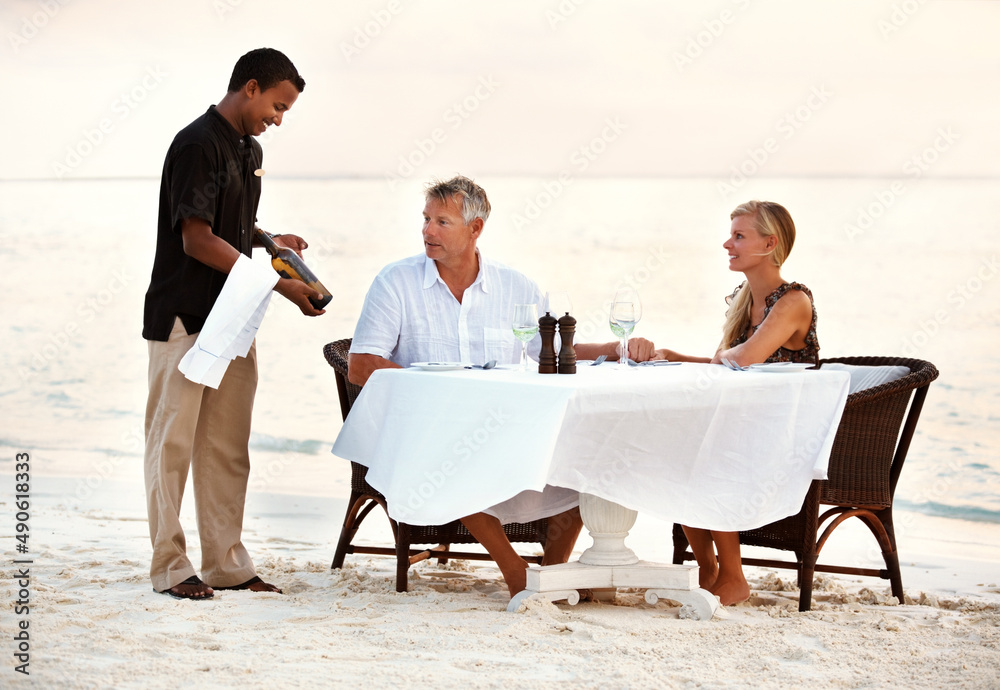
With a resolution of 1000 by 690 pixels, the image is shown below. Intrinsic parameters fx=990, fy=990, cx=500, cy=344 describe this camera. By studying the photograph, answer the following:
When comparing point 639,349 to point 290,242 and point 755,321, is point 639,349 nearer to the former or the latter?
point 755,321

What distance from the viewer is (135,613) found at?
296cm

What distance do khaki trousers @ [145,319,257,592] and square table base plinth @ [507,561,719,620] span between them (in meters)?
1.05

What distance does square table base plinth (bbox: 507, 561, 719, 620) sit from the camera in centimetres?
306

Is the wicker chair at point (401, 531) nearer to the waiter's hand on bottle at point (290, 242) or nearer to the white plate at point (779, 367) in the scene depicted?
the waiter's hand on bottle at point (290, 242)

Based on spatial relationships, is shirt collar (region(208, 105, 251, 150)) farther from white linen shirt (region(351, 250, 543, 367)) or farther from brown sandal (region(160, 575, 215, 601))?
brown sandal (region(160, 575, 215, 601))

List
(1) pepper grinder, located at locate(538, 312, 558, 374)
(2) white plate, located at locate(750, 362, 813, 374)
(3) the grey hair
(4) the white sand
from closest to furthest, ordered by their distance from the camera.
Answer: (4) the white sand < (1) pepper grinder, located at locate(538, 312, 558, 374) < (2) white plate, located at locate(750, 362, 813, 374) < (3) the grey hair

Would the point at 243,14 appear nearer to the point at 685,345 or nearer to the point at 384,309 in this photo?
the point at 685,345

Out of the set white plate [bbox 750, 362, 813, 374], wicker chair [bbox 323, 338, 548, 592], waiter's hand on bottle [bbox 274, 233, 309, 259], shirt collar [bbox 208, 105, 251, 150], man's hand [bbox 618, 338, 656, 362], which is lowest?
wicker chair [bbox 323, 338, 548, 592]

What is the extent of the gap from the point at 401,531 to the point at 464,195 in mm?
1178

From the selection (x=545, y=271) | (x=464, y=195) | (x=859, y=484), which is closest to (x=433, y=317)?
(x=464, y=195)

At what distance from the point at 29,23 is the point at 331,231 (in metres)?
5.12

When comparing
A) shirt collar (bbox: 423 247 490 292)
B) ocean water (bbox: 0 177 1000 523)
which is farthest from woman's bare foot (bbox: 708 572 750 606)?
ocean water (bbox: 0 177 1000 523)

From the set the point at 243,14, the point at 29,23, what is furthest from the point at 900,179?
the point at 29,23

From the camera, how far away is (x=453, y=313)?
351cm
